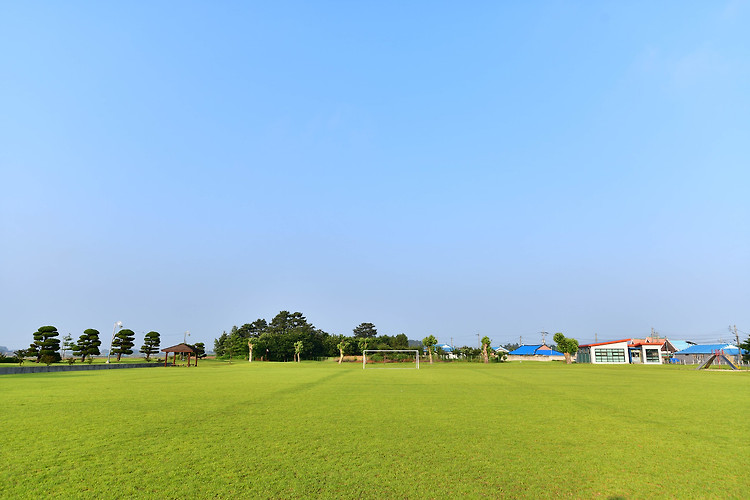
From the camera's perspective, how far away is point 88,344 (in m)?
53.3

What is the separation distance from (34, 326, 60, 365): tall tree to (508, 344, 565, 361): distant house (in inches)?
3334

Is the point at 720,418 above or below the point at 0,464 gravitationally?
below

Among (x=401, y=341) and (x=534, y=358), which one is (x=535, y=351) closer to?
(x=534, y=358)

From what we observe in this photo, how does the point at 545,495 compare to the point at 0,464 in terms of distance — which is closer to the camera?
the point at 545,495

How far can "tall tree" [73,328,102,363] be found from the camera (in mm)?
52500

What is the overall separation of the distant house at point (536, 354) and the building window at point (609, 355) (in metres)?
21.1

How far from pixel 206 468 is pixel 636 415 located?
10.3m

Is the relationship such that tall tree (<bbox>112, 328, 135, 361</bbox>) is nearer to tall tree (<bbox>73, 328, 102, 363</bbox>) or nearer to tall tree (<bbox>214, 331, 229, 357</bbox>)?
tall tree (<bbox>73, 328, 102, 363</bbox>)

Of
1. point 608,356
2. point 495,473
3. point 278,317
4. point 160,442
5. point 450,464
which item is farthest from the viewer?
point 278,317

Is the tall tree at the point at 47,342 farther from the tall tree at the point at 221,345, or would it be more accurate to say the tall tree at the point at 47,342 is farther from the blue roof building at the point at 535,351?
the blue roof building at the point at 535,351

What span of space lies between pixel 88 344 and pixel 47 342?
669 centimetres

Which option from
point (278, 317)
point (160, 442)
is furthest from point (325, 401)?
point (278, 317)

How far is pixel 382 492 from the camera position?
16.2 feet

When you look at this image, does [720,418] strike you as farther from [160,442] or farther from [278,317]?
[278,317]
